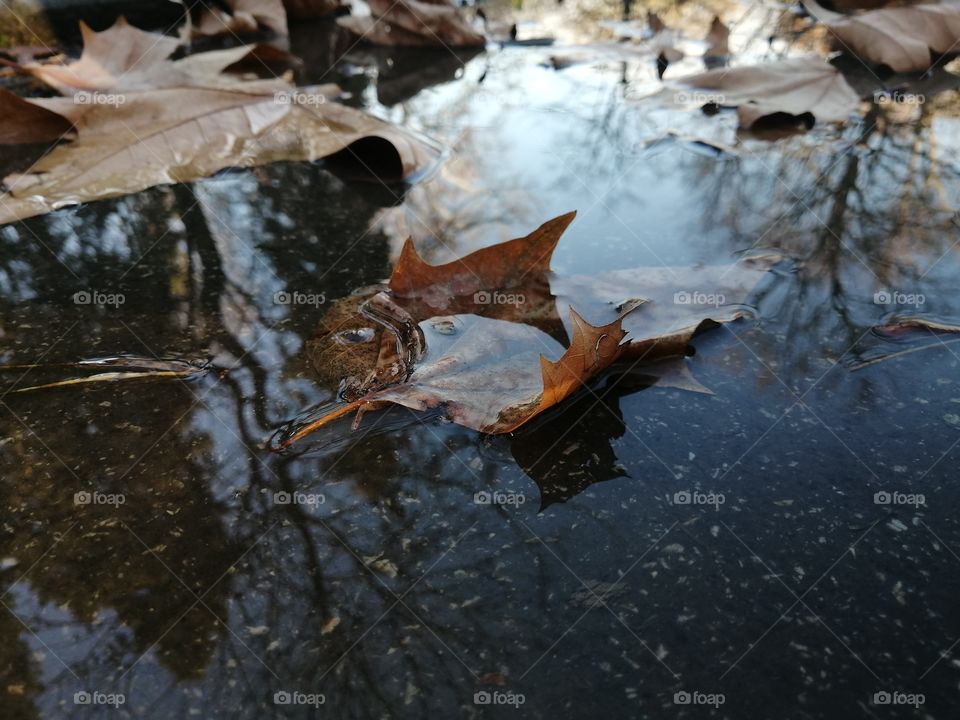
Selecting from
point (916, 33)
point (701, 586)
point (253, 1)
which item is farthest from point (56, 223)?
point (916, 33)

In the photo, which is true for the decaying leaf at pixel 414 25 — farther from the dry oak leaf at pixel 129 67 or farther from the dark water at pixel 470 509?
the dark water at pixel 470 509

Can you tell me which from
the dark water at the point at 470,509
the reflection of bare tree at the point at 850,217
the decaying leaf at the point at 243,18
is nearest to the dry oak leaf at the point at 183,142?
the dark water at the point at 470,509

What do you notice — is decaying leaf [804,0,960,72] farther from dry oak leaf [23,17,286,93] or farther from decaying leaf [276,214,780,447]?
dry oak leaf [23,17,286,93]

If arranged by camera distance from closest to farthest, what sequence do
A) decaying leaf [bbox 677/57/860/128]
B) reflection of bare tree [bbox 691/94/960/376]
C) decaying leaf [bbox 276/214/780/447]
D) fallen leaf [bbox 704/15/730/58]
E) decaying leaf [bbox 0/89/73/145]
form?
decaying leaf [bbox 276/214/780/447] → reflection of bare tree [bbox 691/94/960/376] → decaying leaf [bbox 0/89/73/145] → decaying leaf [bbox 677/57/860/128] → fallen leaf [bbox 704/15/730/58]

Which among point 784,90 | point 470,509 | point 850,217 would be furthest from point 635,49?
point 470,509

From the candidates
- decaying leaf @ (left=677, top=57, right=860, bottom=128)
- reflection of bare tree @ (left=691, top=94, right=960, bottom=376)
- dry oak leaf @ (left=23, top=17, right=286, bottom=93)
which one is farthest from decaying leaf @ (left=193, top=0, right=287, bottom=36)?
reflection of bare tree @ (left=691, top=94, right=960, bottom=376)

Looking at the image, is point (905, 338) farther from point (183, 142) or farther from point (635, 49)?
point (635, 49)
